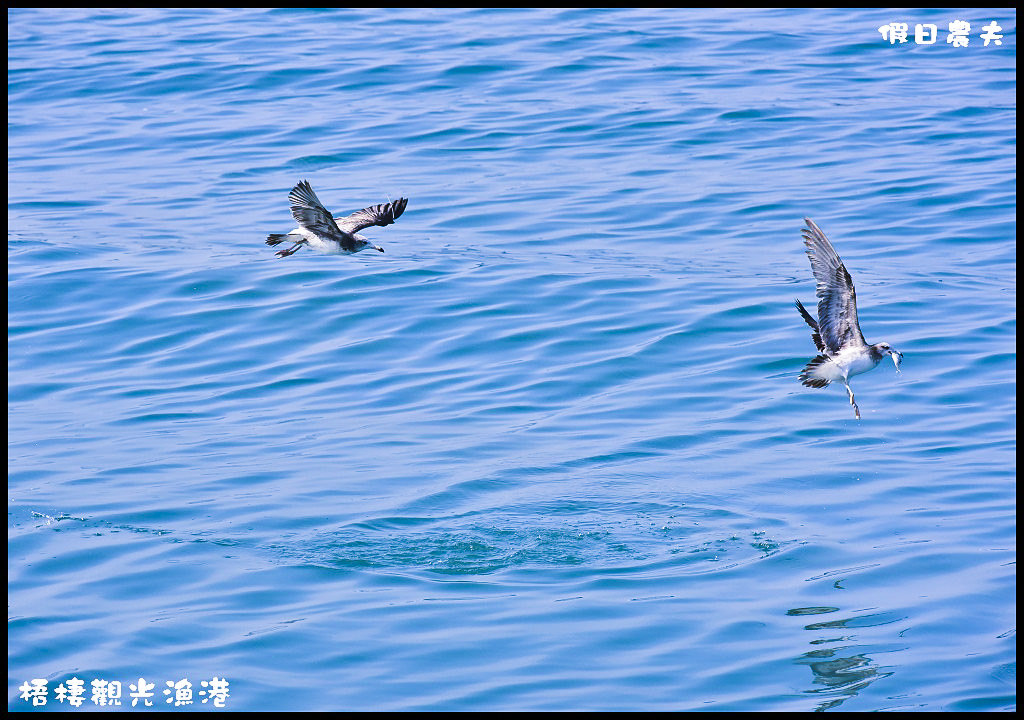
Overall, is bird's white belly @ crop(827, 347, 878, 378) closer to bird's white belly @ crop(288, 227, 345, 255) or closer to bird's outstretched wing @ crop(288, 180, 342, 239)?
bird's outstretched wing @ crop(288, 180, 342, 239)

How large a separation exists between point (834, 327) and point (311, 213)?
3.72 m

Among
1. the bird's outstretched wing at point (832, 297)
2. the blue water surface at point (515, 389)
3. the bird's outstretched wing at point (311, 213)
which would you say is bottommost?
the blue water surface at point (515, 389)

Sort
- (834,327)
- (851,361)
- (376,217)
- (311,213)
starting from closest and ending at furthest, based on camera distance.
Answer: (851,361) → (834,327) → (311,213) → (376,217)

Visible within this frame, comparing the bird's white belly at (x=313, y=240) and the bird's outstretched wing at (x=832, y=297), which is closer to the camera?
the bird's outstretched wing at (x=832, y=297)

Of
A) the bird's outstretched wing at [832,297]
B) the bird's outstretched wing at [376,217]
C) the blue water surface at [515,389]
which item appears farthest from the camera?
the bird's outstretched wing at [376,217]

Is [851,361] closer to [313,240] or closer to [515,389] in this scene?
[313,240]

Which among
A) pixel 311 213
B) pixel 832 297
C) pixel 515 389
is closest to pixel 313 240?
pixel 311 213

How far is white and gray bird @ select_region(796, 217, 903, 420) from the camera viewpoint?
363 inches

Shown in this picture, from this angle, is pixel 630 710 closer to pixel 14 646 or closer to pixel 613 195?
pixel 14 646

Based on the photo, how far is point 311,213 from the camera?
1015cm

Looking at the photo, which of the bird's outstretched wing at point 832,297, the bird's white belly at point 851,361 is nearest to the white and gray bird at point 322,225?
the bird's outstretched wing at point 832,297

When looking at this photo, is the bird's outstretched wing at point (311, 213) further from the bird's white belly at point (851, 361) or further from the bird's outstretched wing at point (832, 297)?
the bird's white belly at point (851, 361)

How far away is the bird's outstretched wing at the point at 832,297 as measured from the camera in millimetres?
9188

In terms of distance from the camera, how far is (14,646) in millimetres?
9078
